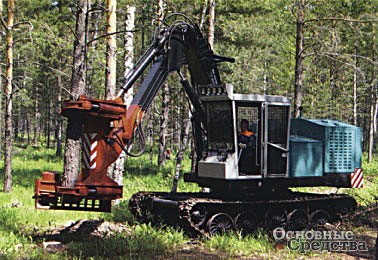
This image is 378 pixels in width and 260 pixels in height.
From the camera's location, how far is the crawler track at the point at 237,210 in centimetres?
982

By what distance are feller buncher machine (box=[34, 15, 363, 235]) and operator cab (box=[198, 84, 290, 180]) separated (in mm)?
22

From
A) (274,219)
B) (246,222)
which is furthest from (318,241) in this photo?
(246,222)

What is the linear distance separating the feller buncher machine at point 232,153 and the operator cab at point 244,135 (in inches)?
0.9

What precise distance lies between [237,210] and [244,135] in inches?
64.4

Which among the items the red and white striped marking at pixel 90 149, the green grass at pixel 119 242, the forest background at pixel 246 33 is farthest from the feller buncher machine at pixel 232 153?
Answer: the forest background at pixel 246 33

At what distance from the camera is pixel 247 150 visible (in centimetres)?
1044

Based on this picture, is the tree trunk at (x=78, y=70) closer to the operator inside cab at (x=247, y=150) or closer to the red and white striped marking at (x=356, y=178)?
the operator inside cab at (x=247, y=150)

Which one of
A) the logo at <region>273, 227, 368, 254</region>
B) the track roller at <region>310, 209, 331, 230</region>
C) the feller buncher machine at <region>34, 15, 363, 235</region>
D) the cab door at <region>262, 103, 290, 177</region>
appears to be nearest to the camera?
the logo at <region>273, 227, 368, 254</region>

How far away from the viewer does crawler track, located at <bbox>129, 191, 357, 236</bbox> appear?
9.82 metres

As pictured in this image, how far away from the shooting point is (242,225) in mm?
10289

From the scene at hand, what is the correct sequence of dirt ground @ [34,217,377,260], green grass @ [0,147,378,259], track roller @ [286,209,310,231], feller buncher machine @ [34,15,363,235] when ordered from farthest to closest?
1. track roller @ [286,209,310,231]
2. feller buncher machine @ [34,15,363,235]
3. dirt ground @ [34,217,377,260]
4. green grass @ [0,147,378,259]

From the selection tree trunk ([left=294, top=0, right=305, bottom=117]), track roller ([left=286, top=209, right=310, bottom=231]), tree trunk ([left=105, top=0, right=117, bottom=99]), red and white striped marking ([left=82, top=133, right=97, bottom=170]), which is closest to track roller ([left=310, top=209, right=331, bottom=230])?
track roller ([left=286, top=209, right=310, bottom=231])

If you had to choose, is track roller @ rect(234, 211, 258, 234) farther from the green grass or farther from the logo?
the logo

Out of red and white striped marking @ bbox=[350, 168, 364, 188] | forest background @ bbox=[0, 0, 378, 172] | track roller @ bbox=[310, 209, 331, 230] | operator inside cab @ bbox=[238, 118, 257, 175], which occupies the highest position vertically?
forest background @ bbox=[0, 0, 378, 172]
